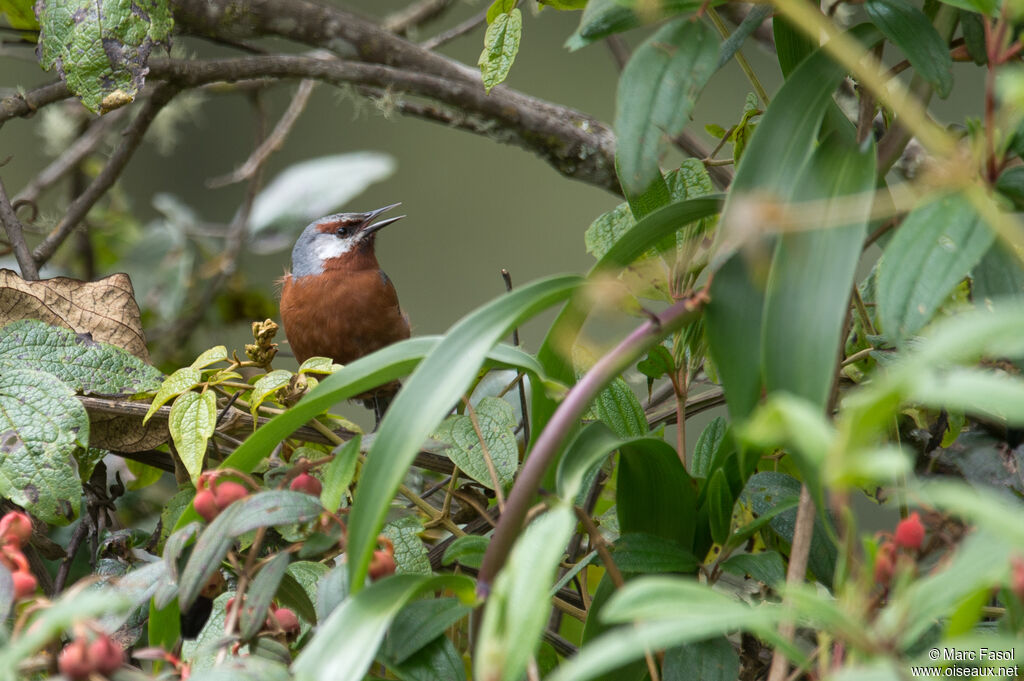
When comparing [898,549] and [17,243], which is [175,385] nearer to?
[17,243]

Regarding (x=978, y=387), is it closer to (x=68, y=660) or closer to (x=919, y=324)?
(x=919, y=324)

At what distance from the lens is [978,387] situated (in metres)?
0.43

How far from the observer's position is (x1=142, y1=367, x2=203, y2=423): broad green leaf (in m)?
1.23

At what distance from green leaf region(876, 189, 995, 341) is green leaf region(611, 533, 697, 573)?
14.7 inches

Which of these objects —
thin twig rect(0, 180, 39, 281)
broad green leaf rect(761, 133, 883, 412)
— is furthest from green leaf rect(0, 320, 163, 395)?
broad green leaf rect(761, 133, 883, 412)

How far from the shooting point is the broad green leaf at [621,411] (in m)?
1.14

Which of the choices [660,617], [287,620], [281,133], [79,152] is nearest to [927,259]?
[660,617]

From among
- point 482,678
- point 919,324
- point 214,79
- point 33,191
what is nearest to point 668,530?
point 919,324

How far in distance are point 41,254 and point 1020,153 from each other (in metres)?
1.45

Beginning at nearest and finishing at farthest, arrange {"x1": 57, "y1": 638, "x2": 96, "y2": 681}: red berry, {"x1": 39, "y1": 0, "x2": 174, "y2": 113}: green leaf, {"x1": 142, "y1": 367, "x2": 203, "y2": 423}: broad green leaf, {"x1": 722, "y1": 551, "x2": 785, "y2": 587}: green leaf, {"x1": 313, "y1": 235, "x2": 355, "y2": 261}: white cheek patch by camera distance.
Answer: {"x1": 57, "y1": 638, "x2": 96, "y2": 681}: red berry → {"x1": 722, "y1": 551, "x2": 785, "y2": 587}: green leaf → {"x1": 142, "y1": 367, "x2": 203, "y2": 423}: broad green leaf → {"x1": 39, "y1": 0, "x2": 174, "y2": 113}: green leaf → {"x1": 313, "y1": 235, "x2": 355, "y2": 261}: white cheek patch

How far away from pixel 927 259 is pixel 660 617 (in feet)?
1.16

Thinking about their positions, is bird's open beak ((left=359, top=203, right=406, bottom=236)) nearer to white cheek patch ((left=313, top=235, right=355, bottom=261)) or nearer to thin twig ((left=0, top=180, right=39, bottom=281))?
white cheek patch ((left=313, top=235, right=355, bottom=261))

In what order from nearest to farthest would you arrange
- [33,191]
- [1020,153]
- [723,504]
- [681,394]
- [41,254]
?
[1020,153] → [723,504] → [681,394] → [41,254] → [33,191]

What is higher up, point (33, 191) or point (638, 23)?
point (638, 23)
